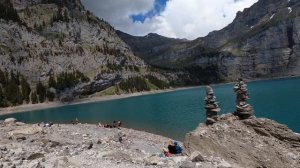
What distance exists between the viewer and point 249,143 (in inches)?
1147

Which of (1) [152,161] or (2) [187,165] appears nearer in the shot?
(2) [187,165]

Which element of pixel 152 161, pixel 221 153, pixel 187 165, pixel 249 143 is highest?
pixel 187 165

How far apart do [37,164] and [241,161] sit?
49.9 feet

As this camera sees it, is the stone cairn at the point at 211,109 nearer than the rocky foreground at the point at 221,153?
No

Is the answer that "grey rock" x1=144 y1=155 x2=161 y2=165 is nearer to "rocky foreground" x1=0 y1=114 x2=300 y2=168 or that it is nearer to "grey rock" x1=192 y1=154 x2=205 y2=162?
"rocky foreground" x1=0 y1=114 x2=300 y2=168

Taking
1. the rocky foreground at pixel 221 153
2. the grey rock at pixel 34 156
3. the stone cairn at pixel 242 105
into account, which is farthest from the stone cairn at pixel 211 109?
the grey rock at pixel 34 156

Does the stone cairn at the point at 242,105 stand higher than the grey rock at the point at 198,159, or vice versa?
the stone cairn at the point at 242,105

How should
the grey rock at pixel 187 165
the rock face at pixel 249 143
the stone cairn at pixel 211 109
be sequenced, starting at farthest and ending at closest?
the stone cairn at pixel 211 109 → the rock face at pixel 249 143 → the grey rock at pixel 187 165

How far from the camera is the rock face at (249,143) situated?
27.9 m

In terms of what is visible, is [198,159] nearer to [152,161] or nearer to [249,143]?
[152,161]

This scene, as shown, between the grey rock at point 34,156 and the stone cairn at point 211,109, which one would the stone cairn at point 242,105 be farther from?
the grey rock at point 34,156

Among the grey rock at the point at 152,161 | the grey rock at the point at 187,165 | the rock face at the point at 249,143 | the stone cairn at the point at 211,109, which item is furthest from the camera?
the stone cairn at the point at 211,109

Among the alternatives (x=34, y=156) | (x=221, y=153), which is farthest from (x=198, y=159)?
(x=34, y=156)

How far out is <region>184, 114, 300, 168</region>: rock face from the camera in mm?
27875
